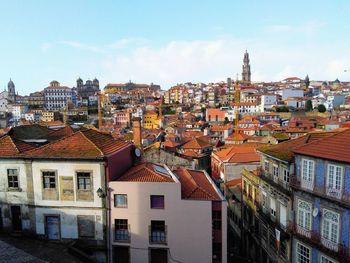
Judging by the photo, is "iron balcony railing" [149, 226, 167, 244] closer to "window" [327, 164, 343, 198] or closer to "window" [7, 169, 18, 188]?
"window" [7, 169, 18, 188]

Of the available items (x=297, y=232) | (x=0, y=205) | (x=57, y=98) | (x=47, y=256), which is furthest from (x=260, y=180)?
(x=57, y=98)

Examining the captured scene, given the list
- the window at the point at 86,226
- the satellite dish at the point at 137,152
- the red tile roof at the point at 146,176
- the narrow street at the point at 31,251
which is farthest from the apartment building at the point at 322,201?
the narrow street at the point at 31,251

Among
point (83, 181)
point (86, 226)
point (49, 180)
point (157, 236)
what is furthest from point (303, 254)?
point (49, 180)

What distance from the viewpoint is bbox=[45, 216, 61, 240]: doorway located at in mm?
19406

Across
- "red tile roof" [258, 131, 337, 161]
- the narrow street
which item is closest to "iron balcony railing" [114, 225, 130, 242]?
the narrow street

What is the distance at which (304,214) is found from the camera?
18.2 metres

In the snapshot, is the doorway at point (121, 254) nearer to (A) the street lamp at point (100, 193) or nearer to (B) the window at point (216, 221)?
(A) the street lamp at point (100, 193)

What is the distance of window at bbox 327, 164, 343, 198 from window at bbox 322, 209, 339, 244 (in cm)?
113

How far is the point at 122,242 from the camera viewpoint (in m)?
19.0

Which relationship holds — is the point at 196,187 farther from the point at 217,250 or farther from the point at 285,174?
the point at 285,174

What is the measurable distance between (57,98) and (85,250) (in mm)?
181353

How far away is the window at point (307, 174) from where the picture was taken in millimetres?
17438

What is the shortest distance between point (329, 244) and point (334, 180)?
137 inches

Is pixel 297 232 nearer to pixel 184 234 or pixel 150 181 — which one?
pixel 184 234
